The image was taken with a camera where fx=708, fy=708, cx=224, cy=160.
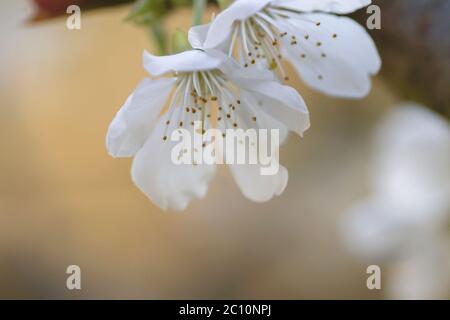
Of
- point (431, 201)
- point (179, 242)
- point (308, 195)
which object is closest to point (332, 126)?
point (308, 195)

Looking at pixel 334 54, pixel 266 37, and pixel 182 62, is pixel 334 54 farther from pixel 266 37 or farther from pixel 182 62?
pixel 182 62

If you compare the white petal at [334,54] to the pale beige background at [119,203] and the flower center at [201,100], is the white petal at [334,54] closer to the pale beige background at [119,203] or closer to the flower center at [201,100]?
the flower center at [201,100]

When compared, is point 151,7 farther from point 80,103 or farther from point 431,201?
point 80,103

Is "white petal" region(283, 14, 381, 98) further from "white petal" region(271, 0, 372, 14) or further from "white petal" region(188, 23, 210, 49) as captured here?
"white petal" region(188, 23, 210, 49)

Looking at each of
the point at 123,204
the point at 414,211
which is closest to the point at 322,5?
the point at 414,211

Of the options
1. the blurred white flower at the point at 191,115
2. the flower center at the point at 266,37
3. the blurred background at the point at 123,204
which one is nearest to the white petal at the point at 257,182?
the blurred white flower at the point at 191,115

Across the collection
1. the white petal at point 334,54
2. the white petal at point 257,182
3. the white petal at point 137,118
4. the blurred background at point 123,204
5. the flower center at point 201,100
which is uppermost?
the blurred background at point 123,204
